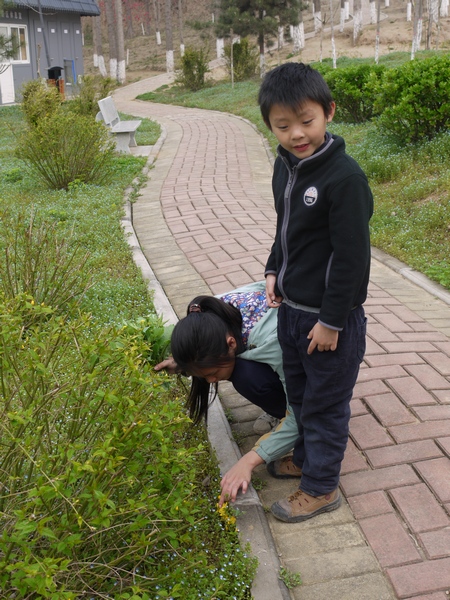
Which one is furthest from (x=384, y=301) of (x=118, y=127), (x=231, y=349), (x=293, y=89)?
(x=118, y=127)

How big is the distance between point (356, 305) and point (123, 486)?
0.98 m

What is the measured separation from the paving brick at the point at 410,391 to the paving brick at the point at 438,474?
1.56 feet

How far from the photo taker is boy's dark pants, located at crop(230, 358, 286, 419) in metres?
2.82

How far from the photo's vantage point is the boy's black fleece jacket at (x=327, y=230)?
214 cm

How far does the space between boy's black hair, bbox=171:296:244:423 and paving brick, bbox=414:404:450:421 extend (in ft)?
3.26

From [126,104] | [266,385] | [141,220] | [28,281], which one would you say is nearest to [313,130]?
[266,385]

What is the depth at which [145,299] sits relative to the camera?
15.0 feet

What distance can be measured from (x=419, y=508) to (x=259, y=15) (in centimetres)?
2471

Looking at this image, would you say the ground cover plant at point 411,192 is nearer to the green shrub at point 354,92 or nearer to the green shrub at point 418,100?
the green shrub at point 418,100

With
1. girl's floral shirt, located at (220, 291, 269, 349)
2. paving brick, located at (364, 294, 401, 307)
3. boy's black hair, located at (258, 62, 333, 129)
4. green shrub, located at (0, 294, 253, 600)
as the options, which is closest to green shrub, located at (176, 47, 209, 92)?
paving brick, located at (364, 294, 401, 307)

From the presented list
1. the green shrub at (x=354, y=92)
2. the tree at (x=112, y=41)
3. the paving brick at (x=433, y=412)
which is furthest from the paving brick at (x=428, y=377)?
the tree at (x=112, y=41)

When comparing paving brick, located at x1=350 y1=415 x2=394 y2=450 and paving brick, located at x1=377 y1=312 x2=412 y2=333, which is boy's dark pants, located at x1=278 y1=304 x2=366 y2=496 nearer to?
paving brick, located at x1=350 y1=415 x2=394 y2=450

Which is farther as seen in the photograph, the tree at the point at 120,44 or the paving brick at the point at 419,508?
the tree at the point at 120,44

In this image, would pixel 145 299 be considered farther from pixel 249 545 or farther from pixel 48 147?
pixel 48 147
